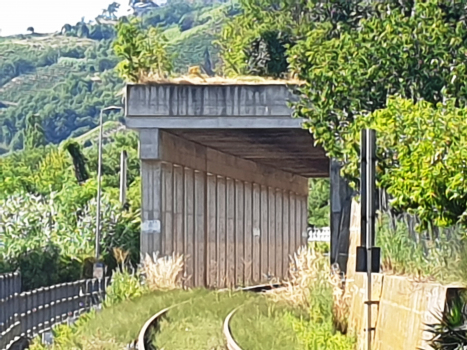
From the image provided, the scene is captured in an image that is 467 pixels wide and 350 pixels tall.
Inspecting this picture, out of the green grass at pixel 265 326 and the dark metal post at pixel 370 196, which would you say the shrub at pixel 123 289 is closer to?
the green grass at pixel 265 326

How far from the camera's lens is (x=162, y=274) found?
31.5 meters

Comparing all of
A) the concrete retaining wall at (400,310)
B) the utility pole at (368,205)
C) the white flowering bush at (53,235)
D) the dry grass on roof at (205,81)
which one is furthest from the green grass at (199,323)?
the white flowering bush at (53,235)

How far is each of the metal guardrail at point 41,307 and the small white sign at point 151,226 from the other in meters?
2.41

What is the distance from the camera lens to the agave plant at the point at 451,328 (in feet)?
37.2

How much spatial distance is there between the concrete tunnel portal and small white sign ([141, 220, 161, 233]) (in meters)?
0.03

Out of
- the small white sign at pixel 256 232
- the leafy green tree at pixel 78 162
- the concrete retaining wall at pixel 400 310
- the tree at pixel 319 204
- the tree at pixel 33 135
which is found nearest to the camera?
the concrete retaining wall at pixel 400 310

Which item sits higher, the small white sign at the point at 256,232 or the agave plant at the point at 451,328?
the agave plant at the point at 451,328

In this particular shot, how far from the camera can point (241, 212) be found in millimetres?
47781

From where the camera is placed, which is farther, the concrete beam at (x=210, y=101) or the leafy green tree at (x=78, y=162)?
the leafy green tree at (x=78, y=162)

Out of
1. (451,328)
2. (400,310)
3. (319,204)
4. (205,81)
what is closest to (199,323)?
(400,310)

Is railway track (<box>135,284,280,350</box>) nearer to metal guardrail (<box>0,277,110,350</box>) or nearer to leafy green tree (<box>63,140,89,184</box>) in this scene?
metal guardrail (<box>0,277,110,350</box>)

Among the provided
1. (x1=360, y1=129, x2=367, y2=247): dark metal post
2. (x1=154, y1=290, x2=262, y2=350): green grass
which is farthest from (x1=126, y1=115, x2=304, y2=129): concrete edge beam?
(x1=360, y1=129, x2=367, y2=247): dark metal post

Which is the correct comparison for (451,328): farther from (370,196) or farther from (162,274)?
(162,274)

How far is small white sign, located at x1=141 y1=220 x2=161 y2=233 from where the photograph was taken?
3412cm
